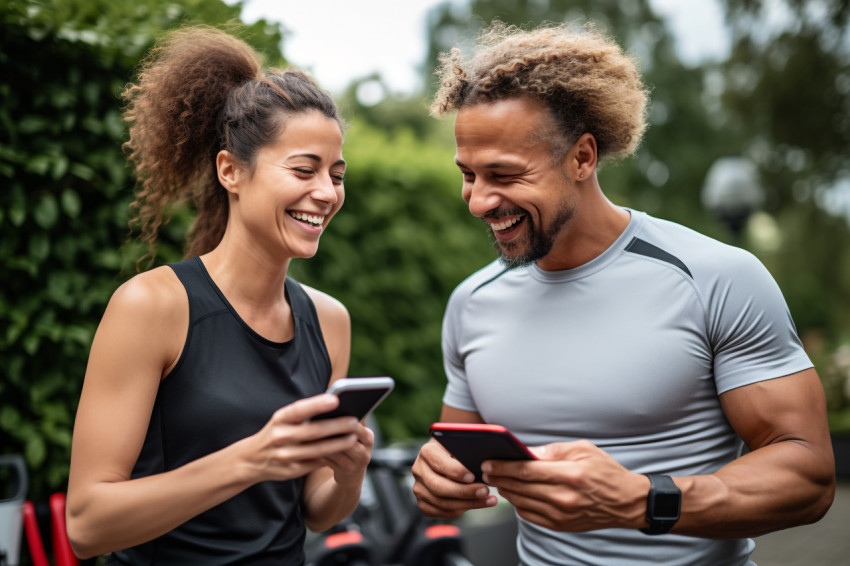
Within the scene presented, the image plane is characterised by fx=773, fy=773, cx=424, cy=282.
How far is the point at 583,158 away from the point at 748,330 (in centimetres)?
68

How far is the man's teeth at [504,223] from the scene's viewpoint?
223 cm

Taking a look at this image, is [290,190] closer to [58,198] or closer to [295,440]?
[295,440]

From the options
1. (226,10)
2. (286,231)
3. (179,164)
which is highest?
(226,10)

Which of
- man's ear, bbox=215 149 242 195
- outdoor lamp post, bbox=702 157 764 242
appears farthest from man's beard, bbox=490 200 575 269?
outdoor lamp post, bbox=702 157 764 242

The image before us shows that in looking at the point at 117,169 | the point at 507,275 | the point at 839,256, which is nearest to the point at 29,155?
the point at 117,169

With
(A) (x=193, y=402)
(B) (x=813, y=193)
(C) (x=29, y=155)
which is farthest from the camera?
(B) (x=813, y=193)

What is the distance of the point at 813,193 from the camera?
15.0 meters

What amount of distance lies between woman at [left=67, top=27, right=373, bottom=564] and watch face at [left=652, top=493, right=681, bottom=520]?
0.74m

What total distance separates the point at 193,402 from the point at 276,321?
36 centimetres

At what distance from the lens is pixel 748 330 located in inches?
78.8

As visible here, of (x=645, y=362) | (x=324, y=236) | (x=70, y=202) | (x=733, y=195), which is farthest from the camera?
(x=733, y=195)

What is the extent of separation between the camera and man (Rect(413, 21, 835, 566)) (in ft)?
6.24

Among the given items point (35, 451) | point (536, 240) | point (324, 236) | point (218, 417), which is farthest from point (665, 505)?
point (324, 236)

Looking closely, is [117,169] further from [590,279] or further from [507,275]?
[590,279]
